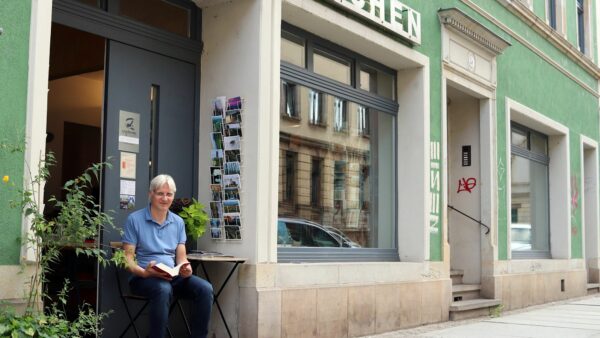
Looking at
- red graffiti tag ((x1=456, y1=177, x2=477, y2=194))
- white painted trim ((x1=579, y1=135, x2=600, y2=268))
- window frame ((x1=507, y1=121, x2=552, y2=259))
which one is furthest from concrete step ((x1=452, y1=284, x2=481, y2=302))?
white painted trim ((x1=579, y1=135, x2=600, y2=268))

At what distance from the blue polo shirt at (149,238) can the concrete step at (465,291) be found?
18.6 feet

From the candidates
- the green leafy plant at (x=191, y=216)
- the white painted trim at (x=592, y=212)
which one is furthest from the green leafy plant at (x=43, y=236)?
the white painted trim at (x=592, y=212)

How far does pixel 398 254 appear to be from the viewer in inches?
384

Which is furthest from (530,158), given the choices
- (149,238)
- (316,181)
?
(149,238)

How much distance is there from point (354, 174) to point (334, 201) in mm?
601

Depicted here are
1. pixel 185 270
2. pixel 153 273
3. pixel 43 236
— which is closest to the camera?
pixel 43 236

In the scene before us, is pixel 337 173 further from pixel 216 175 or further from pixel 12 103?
pixel 12 103

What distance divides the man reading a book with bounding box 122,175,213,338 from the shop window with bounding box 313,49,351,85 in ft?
9.85

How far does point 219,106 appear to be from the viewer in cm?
723

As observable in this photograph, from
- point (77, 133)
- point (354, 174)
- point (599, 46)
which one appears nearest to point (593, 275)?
point (599, 46)

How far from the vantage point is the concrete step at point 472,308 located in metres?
10.1

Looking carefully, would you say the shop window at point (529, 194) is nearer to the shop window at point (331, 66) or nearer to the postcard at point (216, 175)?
the shop window at point (331, 66)

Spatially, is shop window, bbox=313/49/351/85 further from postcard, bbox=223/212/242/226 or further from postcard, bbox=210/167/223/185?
postcard, bbox=223/212/242/226

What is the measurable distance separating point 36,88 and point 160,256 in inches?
63.6
